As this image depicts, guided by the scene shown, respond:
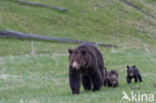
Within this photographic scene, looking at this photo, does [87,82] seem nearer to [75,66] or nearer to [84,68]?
[84,68]

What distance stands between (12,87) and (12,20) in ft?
95.1

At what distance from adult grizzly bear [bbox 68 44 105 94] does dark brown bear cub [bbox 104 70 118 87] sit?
2.98 feet

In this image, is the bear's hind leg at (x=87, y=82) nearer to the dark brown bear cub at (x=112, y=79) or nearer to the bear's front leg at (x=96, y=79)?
the bear's front leg at (x=96, y=79)

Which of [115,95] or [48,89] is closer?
[115,95]

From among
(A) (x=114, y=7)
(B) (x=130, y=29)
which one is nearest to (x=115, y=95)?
(B) (x=130, y=29)

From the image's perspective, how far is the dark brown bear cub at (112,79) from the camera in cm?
1473

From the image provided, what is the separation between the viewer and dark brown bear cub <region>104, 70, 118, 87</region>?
580 inches

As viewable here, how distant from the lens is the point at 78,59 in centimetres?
1219

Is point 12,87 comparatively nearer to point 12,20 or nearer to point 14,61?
point 14,61

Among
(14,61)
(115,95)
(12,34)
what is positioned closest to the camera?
(115,95)

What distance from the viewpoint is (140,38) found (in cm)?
4912

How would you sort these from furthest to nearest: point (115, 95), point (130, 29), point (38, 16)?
point (130, 29) → point (38, 16) → point (115, 95)

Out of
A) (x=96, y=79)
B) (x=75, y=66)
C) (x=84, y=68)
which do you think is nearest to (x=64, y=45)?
(x=96, y=79)

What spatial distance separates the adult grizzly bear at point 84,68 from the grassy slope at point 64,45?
53 centimetres
